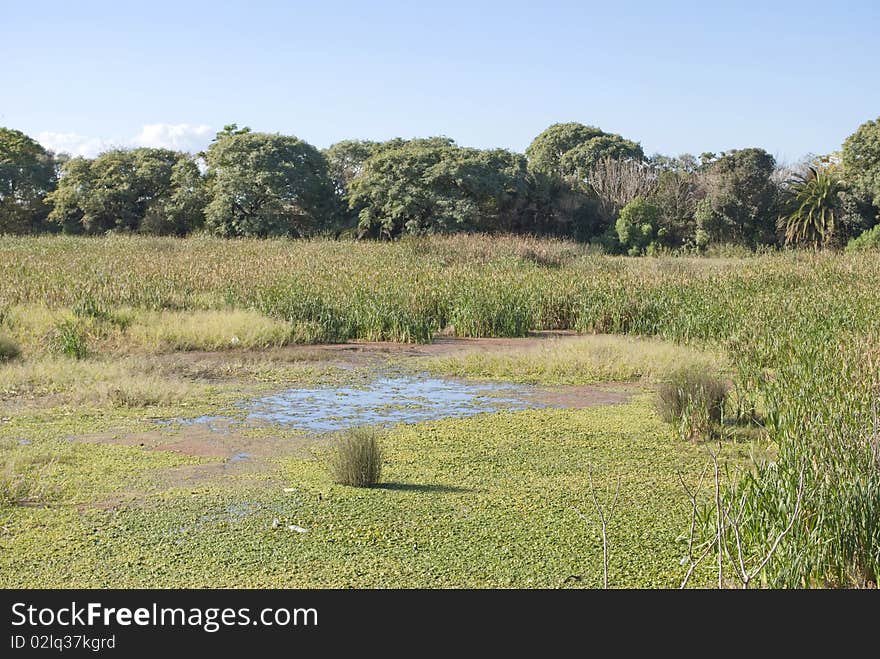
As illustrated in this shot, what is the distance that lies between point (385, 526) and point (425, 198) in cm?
3018

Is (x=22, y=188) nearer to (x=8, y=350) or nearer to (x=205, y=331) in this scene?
(x=205, y=331)

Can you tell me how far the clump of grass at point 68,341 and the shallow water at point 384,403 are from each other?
123 inches

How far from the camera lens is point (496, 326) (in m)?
14.7

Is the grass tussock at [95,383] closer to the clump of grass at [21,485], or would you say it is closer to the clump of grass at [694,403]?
the clump of grass at [21,485]

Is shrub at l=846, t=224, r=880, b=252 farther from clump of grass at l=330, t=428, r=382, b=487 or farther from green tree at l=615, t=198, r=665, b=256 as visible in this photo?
clump of grass at l=330, t=428, r=382, b=487

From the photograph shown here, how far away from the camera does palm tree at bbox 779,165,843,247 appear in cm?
3356

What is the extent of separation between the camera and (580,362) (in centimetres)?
1138

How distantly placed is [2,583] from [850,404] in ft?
14.3

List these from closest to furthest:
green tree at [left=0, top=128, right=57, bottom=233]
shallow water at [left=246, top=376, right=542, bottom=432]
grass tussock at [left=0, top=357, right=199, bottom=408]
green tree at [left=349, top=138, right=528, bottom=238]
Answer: shallow water at [left=246, top=376, right=542, bottom=432] < grass tussock at [left=0, top=357, right=199, bottom=408] < green tree at [left=349, top=138, right=528, bottom=238] < green tree at [left=0, top=128, right=57, bottom=233]

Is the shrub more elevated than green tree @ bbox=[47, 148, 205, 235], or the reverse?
green tree @ bbox=[47, 148, 205, 235]

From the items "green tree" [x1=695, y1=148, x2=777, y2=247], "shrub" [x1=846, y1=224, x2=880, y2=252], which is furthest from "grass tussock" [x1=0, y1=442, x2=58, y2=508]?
"green tree" [x1=695, y1=148, x2=777, y2=247]

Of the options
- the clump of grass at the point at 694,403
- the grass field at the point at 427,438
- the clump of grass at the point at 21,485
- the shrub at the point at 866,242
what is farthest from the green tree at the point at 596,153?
the clump of grass at the point at 21,485

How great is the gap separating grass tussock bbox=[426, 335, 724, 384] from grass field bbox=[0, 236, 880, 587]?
41 mm

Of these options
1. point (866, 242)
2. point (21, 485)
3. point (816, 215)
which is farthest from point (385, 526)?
point (816, 215)
